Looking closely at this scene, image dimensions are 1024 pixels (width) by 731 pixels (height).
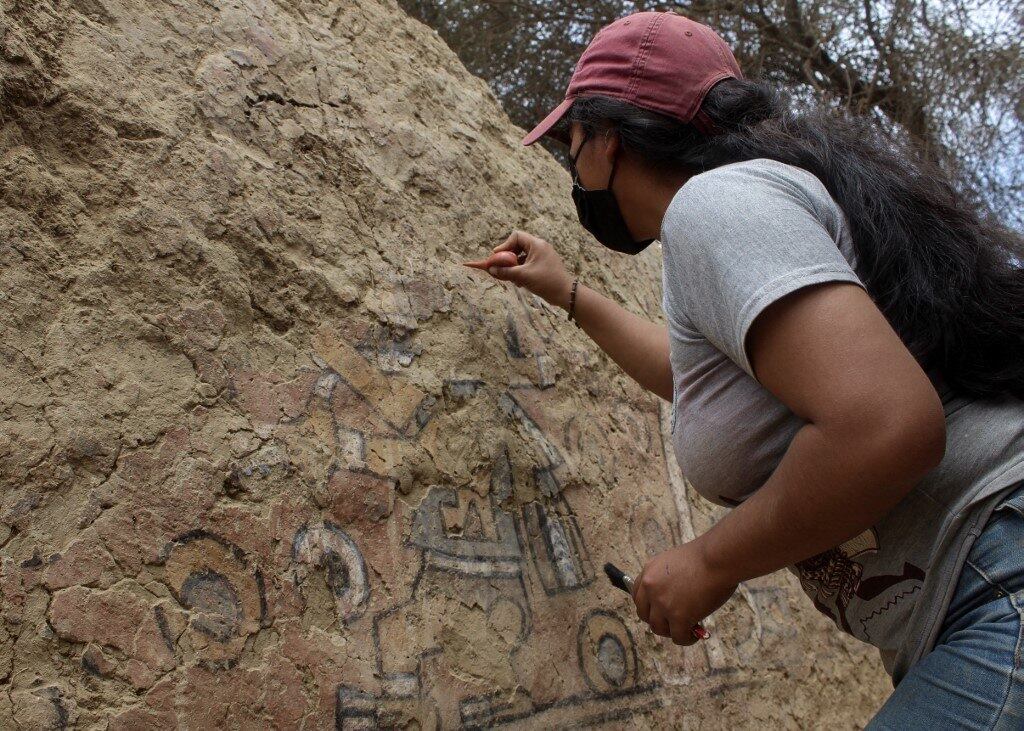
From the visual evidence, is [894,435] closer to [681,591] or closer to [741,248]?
[741,248]

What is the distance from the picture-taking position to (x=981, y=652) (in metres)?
1.15

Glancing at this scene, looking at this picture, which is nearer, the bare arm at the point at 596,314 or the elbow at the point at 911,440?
the elbow at the point at 911,440

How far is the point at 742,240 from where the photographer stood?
1.16 meters

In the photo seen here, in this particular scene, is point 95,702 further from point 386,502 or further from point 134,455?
point 386,502

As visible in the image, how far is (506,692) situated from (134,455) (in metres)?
0.87

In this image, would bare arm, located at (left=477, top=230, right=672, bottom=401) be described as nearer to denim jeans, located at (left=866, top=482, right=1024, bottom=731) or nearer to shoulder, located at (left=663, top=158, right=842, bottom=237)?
shoulder, located at (left=663, top=158, right=842, bottom=237)

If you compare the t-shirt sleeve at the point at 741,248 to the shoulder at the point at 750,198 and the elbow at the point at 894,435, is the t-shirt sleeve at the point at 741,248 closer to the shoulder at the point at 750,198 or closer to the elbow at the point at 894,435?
the shoulder at the point at 750,198

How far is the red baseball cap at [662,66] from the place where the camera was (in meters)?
1.50

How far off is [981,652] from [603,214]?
3.10ft

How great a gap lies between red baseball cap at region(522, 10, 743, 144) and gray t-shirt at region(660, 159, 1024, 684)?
0.24 meters

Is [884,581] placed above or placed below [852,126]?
A: below

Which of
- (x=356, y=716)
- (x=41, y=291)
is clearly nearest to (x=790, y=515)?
(x=356, y=716)

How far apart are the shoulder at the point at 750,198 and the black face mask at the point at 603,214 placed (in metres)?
0.36

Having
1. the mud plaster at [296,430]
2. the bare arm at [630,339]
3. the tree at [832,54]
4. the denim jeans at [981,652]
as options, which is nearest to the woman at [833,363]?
the denim jeans at [981,652]
